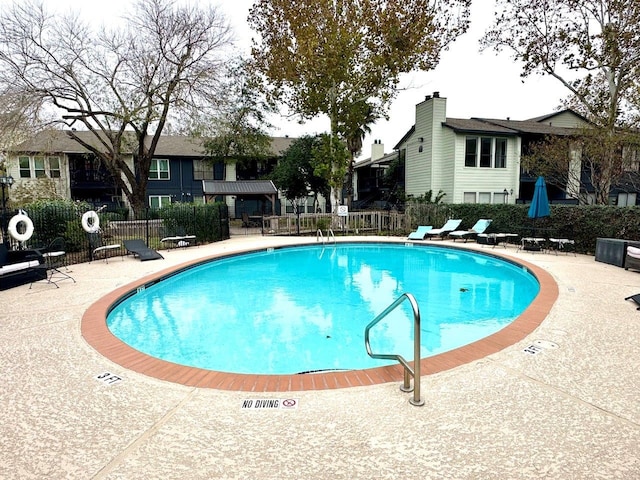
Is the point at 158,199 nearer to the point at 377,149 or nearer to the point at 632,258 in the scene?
the point at 377,149

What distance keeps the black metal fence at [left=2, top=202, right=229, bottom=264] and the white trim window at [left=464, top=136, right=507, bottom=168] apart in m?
13.1

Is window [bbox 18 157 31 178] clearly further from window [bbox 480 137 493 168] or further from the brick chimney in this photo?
window [bbox 480 137 493 168]

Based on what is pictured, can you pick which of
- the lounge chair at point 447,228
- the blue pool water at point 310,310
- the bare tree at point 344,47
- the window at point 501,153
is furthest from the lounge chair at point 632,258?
the bare tree at point 344,47

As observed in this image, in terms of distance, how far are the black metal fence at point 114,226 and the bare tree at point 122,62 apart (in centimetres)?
662

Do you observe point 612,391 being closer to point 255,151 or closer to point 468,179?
Result: point 468,179

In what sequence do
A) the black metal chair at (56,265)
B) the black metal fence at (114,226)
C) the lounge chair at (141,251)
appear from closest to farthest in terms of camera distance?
the black metal chair at (56,265) → the black metal fence at (114,226) → the lounge chair at (141,251)

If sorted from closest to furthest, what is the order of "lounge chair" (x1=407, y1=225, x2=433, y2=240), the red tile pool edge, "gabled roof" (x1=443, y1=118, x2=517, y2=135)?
the red tile pool edge, "lounge chair" (x1=407, y1=225, x2=433, y2=240), "gabled roof" (x1=443, y1=118, x2=517, y2=135)

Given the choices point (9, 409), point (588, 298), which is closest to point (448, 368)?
point (9, 409)

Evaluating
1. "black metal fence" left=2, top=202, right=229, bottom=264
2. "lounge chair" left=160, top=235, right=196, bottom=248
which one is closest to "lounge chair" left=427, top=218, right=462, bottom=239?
"black metal fence" left=2, top=202, right=229, bottom=264

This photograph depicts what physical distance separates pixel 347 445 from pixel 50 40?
2243 centimetres

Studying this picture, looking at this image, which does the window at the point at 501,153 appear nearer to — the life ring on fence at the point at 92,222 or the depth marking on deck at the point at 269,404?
the life ring on fence at the point at 92,222

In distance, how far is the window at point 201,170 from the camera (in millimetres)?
29891

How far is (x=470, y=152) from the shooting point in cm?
1984

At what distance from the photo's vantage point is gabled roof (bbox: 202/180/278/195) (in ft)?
73.2
